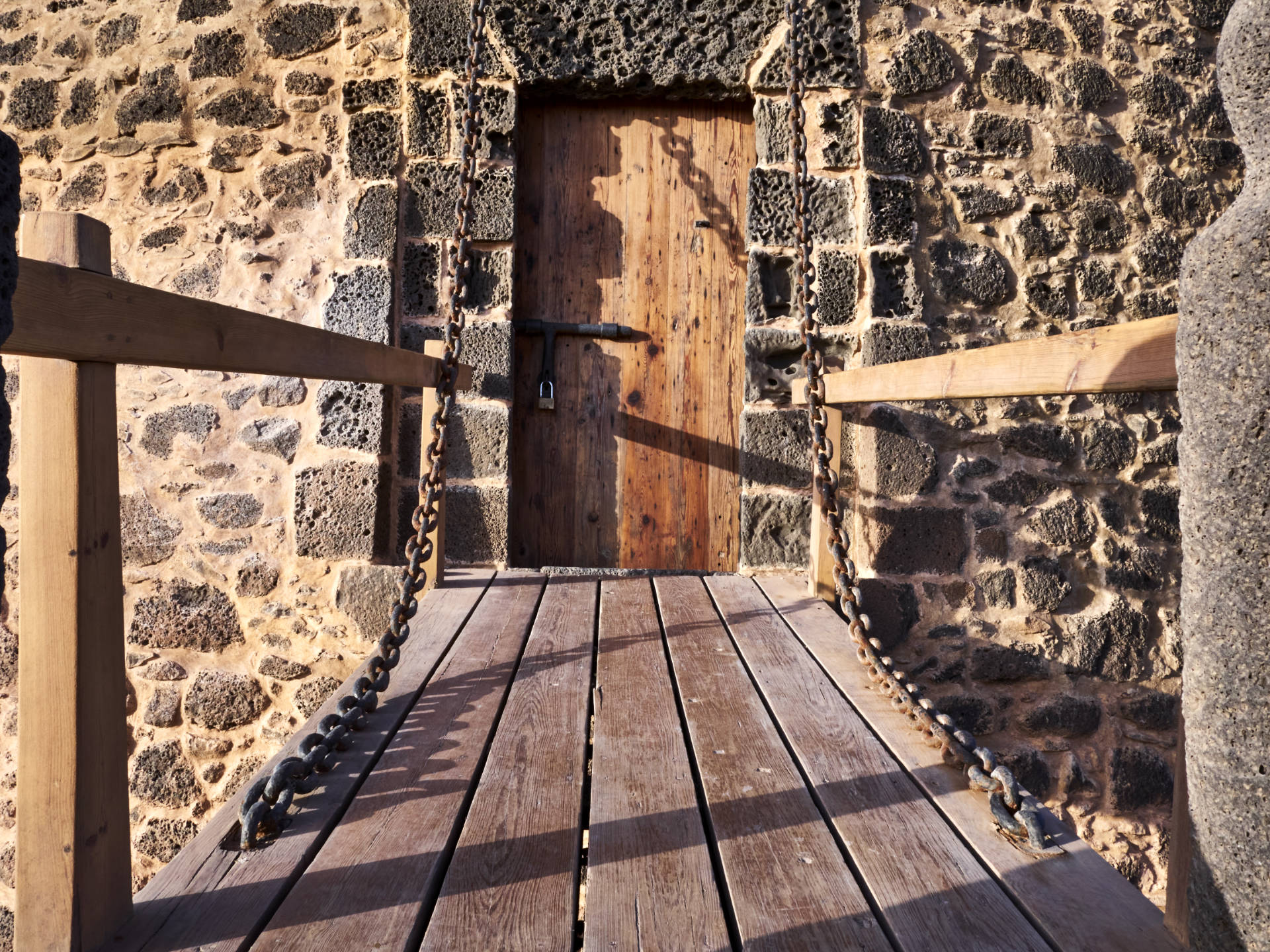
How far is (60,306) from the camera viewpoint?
91cm

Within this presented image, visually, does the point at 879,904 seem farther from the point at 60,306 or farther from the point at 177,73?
the point at 177,73

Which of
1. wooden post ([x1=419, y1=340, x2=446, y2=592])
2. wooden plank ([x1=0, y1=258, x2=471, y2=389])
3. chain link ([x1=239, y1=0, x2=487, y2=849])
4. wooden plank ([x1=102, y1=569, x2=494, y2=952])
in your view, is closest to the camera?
wooden plank ([x1=0, y1=258, x2=471, y2=389])

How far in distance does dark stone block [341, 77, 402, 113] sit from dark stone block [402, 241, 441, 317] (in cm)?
56

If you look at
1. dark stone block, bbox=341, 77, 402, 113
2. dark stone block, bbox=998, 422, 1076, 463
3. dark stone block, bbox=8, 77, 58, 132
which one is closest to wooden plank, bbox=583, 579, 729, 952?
dark stone block, bbox=998, 422, 1076, 463

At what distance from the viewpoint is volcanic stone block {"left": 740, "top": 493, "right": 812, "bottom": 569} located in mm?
3197

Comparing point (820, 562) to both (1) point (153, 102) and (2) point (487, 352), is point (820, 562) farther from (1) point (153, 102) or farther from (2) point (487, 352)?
(1) point (153, 102)

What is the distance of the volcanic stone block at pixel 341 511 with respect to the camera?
307 centimetres

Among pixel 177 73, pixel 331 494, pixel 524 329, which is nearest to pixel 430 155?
pixel 524 329

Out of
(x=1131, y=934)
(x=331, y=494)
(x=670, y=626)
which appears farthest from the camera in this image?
(x=331, y=494)

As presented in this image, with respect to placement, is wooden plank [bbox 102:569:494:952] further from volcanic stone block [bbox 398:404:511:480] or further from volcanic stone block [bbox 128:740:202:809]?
volcanic stone block [bbox 128:740:202:809]

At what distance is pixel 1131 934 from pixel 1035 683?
227 centimetres

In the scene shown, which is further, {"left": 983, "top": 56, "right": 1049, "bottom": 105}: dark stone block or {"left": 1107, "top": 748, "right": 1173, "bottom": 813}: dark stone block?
{"left": 983, "top": 56, "right": 1049, "bottom": 105}: dark stone block

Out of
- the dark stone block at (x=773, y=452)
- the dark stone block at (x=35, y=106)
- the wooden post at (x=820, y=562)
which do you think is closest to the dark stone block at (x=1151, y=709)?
the wooden post at (x=820, y=562)

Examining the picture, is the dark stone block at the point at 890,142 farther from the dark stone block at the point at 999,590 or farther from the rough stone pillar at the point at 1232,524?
the rough stone pillar at the point at 1232,524
